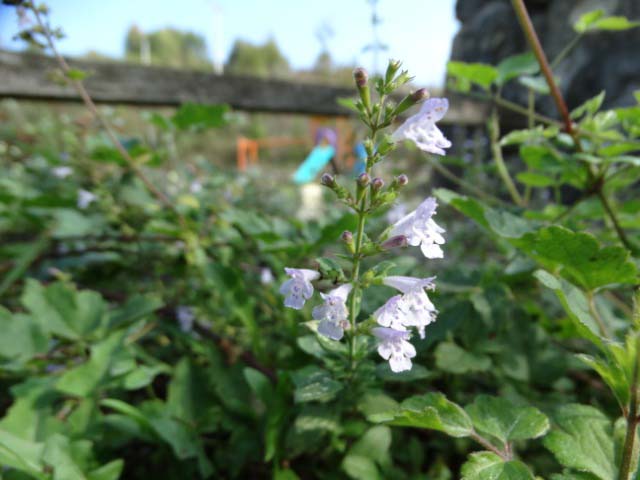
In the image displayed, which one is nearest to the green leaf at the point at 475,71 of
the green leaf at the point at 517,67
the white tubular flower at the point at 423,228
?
the green leaf at the point at 517,67

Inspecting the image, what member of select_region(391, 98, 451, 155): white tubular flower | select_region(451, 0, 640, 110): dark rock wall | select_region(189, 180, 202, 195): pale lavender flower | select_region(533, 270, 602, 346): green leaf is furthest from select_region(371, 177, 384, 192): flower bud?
select_region(451, 0, 640, 110): dark rock wall

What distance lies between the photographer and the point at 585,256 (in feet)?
2.09

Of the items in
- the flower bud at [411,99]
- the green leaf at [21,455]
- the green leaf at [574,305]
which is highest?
the flower bud at [411,99]

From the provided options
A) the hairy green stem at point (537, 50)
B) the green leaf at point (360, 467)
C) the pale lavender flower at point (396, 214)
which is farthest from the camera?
the pale lavender flower at point (396, 214)

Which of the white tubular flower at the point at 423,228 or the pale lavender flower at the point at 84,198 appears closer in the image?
the white tubular flower at the point at 423,228

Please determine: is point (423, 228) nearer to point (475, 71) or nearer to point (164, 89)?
point (475, 71)

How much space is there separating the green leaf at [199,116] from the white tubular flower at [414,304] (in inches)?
36.5

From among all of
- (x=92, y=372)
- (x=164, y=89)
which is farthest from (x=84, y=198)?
(x=164, y=89)

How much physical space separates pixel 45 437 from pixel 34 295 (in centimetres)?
33

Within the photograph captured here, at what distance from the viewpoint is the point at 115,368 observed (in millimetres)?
874

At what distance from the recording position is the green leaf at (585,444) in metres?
0.51

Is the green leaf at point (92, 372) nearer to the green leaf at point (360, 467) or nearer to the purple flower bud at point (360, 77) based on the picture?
the green leaf at point (360, 467)

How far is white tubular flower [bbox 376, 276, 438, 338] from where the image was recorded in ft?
1.86

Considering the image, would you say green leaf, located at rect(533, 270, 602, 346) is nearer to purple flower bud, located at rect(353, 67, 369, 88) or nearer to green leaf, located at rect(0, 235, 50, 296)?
purple flower bud, located at rect(353, 67, 369, 88)
